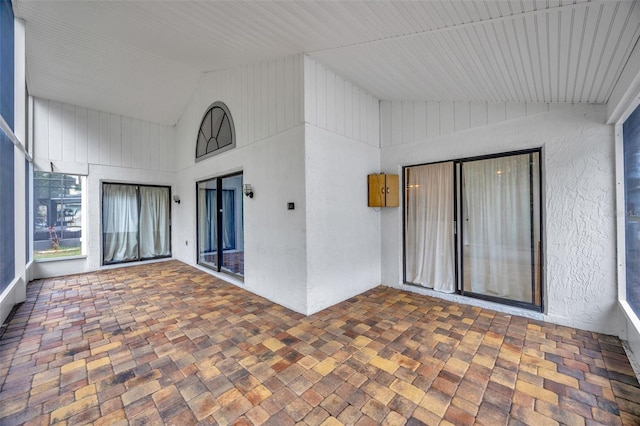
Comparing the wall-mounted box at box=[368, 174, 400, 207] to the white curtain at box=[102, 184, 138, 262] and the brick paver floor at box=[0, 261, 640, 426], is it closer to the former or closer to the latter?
the brick paver floor at box=[0, 261, 640, 426]

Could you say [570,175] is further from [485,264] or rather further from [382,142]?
[382,142]

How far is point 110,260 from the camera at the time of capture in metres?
6.39

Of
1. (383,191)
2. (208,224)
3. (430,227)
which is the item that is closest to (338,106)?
(383,191)

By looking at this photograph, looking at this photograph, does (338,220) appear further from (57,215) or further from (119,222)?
(57,215)

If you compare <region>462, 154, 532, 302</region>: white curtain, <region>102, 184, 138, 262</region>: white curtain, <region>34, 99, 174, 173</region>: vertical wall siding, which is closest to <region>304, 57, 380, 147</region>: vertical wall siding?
<region>462, 154, 532, 302</region>: white curtain

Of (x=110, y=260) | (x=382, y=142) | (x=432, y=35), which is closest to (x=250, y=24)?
(x=432, y=35)

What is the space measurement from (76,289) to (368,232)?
536cm

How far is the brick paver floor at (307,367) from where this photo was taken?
5.81ft

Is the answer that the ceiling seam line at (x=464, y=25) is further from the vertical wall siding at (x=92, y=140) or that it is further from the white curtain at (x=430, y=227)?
the vertical wall siding at (x=92, y=140)

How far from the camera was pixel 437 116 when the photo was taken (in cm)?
398

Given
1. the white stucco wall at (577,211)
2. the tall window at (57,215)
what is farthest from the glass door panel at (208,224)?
the white stucco wall at (577,211)

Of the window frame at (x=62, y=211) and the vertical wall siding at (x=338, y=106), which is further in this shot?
the window frame at (x=62, y=211)

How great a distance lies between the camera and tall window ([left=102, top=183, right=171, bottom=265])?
21.0 feet

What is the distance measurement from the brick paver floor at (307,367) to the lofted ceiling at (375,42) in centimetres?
272
